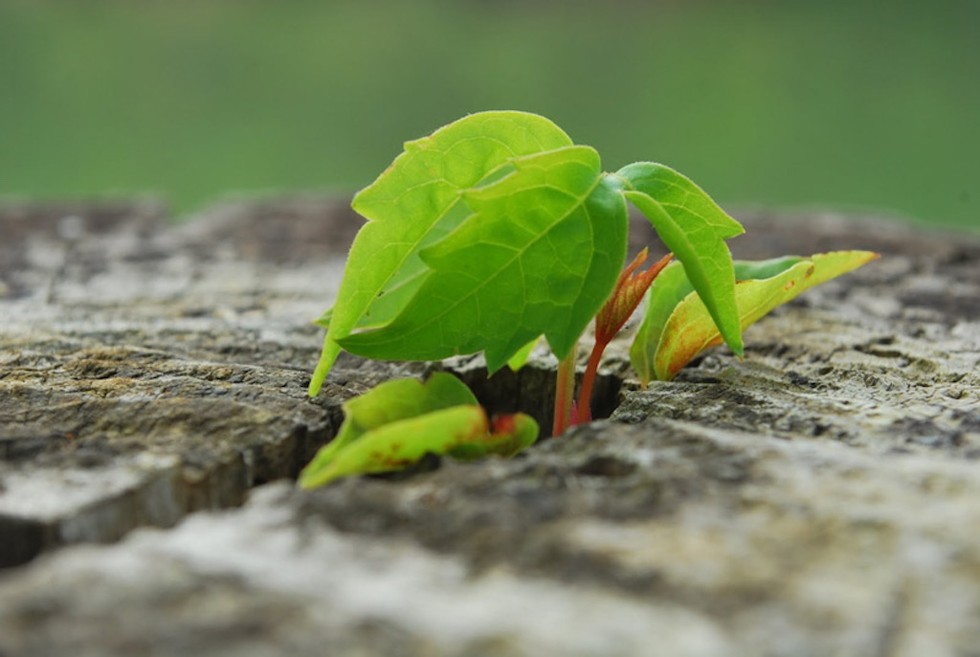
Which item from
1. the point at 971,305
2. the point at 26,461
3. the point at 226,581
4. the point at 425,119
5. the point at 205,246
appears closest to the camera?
the point at 226,581

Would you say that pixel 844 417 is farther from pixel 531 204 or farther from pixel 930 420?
pixel 531 204

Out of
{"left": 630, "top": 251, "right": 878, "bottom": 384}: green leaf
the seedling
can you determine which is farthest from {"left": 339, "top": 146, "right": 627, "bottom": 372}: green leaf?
{"left": 630, "top": 251, "right": 878, "bottom": 384}: green leaf

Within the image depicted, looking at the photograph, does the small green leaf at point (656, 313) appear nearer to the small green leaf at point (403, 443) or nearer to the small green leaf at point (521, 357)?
the small green leaf at point (521, 357)

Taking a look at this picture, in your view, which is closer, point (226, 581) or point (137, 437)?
point (226, 581)

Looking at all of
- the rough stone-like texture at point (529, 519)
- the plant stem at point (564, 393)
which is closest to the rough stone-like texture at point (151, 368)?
the rough stone-like texture at point (529, 519)

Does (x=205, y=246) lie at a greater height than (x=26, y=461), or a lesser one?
greater

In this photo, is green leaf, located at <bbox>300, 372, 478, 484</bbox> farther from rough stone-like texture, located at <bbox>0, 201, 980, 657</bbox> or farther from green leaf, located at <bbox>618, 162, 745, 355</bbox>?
A: green leaf, located at <bbox>618, 162, 745, 355</bbox>

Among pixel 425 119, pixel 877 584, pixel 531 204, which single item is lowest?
pixel 877 584

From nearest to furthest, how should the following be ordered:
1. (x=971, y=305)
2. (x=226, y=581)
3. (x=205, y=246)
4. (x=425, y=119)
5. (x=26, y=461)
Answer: (x=226, y=581) < (x=26, y=461) < (x=971, y=305) < (x=205, y=246) < (x=425, y=119)

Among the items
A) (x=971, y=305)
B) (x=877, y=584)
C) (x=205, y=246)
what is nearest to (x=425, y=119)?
(x=205, y=246)
